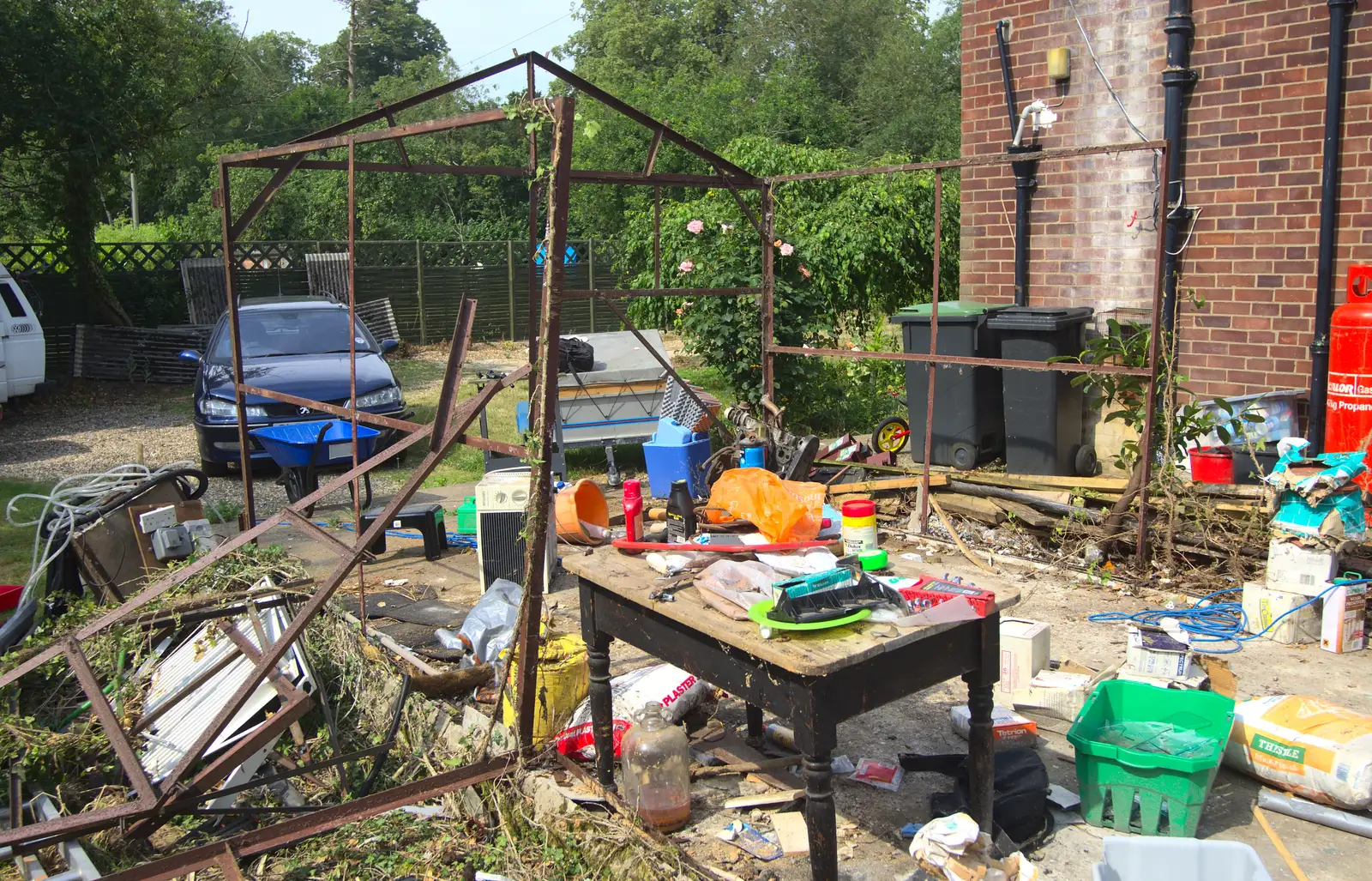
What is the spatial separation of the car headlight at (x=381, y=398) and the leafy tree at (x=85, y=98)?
776cm

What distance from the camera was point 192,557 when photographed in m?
5.45

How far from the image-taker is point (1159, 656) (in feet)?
13.7

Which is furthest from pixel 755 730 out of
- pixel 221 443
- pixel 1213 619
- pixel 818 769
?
pixel 221 443

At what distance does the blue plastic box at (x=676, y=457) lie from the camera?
7.98 metres

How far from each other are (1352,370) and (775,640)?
5.31m

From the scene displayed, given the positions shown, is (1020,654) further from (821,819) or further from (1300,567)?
(821,819)

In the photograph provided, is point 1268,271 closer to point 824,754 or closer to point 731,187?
point 731,187

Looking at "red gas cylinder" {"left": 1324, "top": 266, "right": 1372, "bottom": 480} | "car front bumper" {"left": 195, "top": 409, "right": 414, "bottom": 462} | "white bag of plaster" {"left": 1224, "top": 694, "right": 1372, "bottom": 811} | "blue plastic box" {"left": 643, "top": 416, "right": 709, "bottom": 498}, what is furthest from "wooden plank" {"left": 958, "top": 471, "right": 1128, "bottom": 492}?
"car front bumper" {"left": 195, "top": 409, "right": 414, "bottom": 462}

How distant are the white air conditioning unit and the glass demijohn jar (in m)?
2.67

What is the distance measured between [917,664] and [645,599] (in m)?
0.86

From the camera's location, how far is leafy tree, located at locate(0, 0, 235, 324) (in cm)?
1348

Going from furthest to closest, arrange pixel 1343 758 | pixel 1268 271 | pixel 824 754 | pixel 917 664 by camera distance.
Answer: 1. pixel 1268 271
2. pixel 1343 758
3. pixel 917 664
4. pixel 824 754

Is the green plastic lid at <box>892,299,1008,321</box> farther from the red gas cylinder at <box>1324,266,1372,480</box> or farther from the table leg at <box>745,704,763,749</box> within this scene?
the table leg at <box>745,704,763,749</box>

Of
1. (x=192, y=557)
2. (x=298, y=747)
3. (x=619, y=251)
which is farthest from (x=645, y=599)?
(x=619, y=251)
